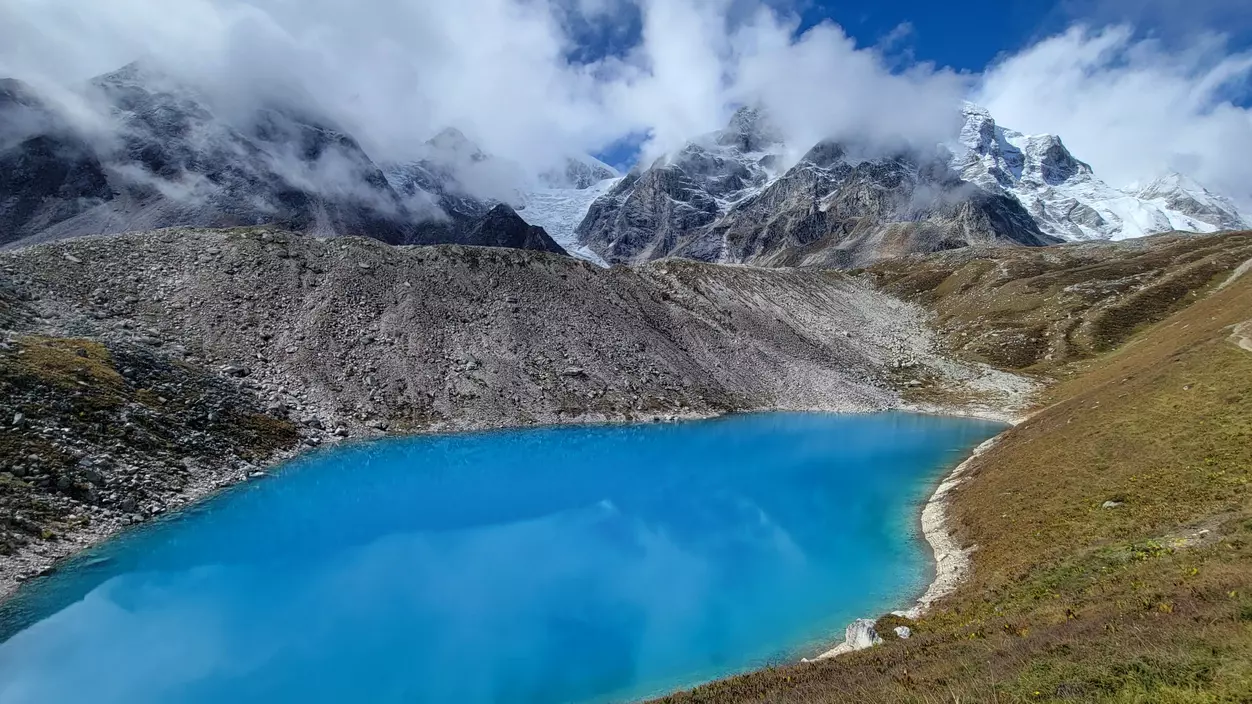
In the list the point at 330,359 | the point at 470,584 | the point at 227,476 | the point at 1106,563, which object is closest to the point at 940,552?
the point at 1106,563

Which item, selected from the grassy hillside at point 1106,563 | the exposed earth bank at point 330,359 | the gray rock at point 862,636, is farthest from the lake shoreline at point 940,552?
the exposed earth bank at point 330,359

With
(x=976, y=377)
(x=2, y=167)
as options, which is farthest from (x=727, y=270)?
(x=2, y=167)

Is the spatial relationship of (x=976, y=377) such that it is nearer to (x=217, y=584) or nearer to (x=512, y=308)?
(x=512, y=308)

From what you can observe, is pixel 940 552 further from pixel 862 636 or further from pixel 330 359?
pixel 330 359

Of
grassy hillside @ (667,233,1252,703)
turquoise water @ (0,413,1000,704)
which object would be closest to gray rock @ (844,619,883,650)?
grassy hillside @ (667,233,1252,703)

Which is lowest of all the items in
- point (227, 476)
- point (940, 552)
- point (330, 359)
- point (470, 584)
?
point (940, 552)

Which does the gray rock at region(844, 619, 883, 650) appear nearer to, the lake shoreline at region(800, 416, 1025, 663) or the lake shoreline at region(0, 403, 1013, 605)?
the lake shoreline at region(800, 416, 1025, 663)
